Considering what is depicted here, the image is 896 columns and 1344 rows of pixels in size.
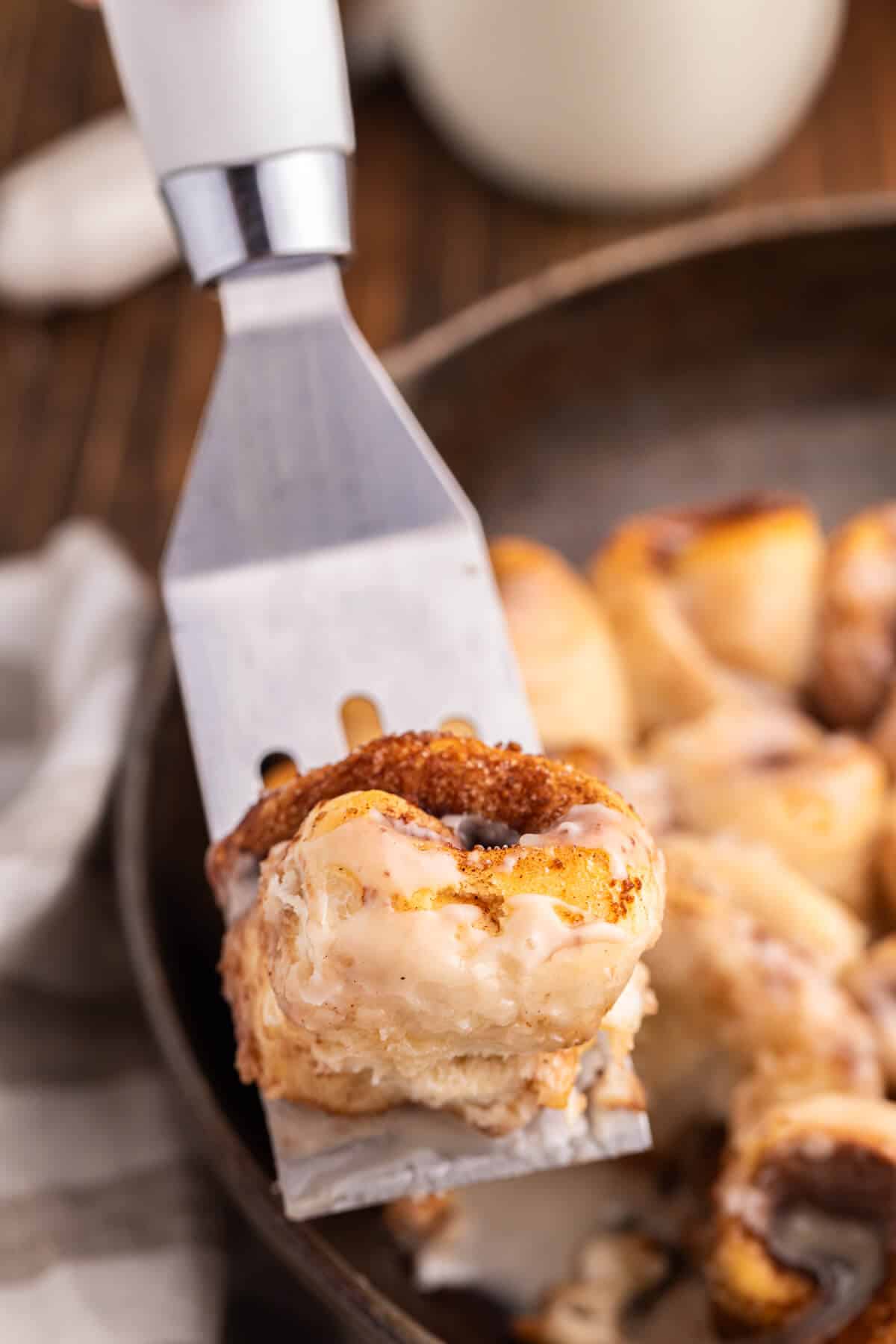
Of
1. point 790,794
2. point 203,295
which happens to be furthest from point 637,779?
point 203,295

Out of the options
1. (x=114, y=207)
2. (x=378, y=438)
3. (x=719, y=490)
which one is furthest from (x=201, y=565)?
(x=114, y=207)

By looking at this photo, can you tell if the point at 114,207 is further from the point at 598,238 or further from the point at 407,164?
the point at 598,238

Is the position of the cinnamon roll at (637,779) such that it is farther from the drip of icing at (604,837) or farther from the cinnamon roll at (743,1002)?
the drip of icing at (604,837)

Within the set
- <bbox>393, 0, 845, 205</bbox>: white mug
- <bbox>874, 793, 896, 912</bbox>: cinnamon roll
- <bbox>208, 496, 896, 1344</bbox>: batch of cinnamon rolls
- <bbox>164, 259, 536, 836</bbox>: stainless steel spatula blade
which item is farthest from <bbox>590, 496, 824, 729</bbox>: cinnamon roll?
<bbox>393, 0, 845, 205</bbox>: white mug

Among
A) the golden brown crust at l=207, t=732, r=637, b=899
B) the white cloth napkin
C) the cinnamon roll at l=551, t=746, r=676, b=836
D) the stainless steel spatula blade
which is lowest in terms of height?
the white cloth napkin

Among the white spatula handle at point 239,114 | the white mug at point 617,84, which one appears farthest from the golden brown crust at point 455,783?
the white mug at point 617,84

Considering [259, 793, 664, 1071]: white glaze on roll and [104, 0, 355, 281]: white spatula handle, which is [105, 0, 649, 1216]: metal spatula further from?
[259, 793, 664, 1071]: white glaze on roll

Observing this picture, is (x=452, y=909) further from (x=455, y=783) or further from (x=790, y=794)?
(x=790, y=794)
